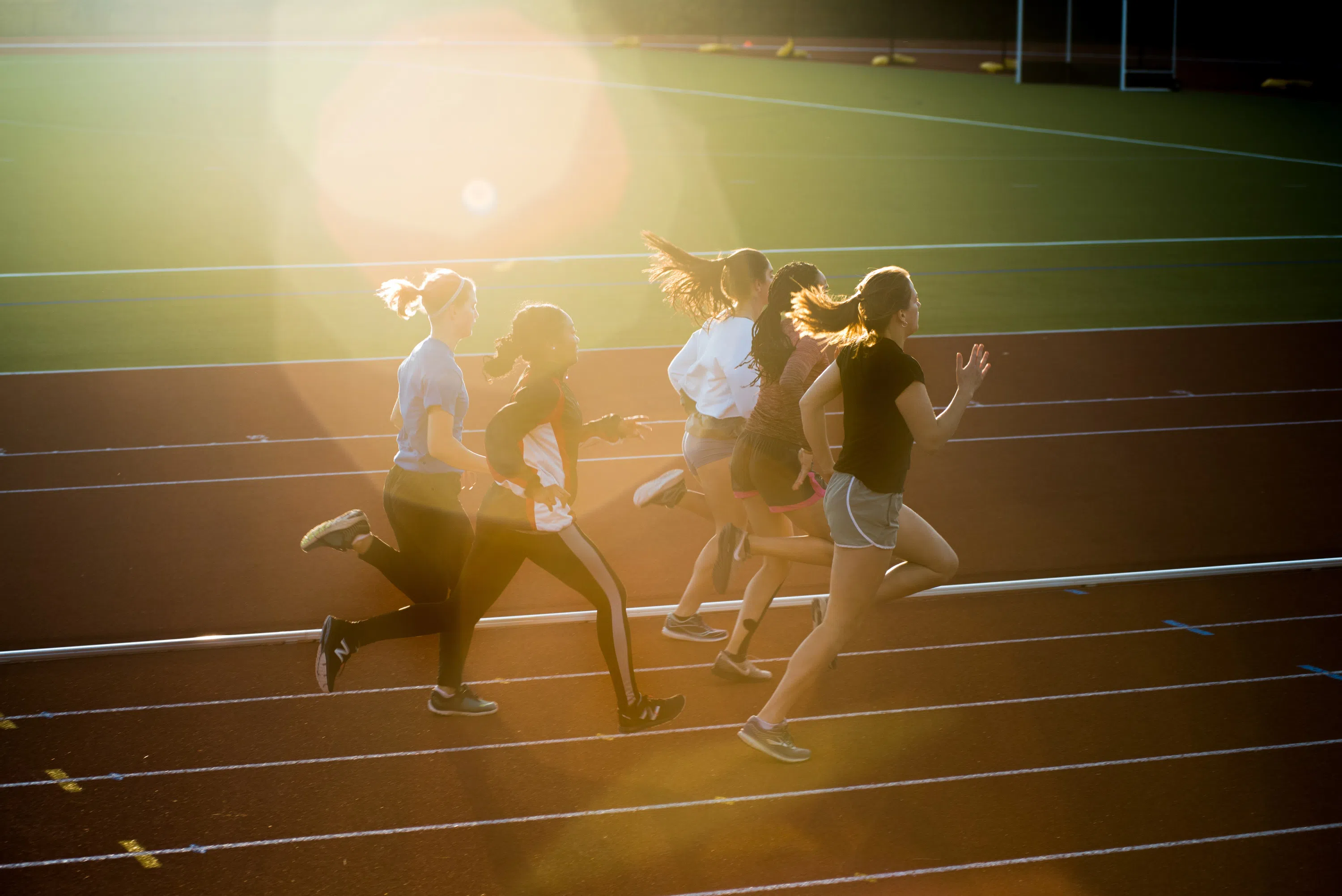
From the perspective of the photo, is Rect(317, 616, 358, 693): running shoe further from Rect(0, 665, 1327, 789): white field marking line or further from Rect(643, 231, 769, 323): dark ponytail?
Rect(643, 231, 769, 323): dark ponytail

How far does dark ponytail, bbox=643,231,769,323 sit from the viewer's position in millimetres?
6098

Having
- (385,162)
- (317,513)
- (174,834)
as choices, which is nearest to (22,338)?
(317,513)

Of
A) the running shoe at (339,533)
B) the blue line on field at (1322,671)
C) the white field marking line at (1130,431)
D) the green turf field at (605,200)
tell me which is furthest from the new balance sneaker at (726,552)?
the green turf field at (605,200)

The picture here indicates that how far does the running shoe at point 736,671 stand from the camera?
20.2ft

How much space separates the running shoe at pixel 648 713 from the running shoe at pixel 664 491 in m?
0.92

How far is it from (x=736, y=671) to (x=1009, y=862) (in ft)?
5.72

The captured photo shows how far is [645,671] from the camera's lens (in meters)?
6.39

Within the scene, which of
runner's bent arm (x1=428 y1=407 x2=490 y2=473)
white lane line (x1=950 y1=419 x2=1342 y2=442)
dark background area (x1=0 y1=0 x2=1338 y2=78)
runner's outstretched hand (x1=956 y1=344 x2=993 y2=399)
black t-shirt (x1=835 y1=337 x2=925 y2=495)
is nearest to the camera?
runner's outstretched hand (x1=956 y1=344 x2=993 y2=399)

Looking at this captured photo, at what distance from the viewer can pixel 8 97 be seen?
3791 centimetres

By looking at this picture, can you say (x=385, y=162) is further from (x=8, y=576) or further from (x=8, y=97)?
(x=8, y=576)

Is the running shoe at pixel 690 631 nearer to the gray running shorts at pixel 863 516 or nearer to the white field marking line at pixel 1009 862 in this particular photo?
the gray running shorts at pixel 863 516

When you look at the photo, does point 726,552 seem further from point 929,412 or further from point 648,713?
point 929,412

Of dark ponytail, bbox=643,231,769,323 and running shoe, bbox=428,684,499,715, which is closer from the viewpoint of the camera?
running shoe, bbox=428,684,499,715

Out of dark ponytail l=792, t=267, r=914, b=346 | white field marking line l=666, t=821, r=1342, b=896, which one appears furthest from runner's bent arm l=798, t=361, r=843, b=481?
white field marking line l=666, t=821, r=1342, b=896
